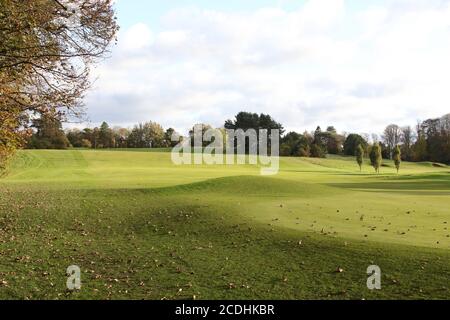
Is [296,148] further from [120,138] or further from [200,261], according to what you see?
[200,261]

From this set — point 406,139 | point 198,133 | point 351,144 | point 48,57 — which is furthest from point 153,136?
point 48,57

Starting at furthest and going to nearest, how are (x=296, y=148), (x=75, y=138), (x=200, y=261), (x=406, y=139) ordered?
(x=406, y=139) → (x=75, y=138) → (x=296, y=148) → (x=200, y=261)

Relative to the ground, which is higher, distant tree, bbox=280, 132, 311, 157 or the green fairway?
distant tree, bbox=280, 132, 311, 157

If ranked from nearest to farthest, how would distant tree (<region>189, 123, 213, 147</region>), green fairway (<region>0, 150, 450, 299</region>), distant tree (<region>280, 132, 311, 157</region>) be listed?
green fairway (<region>0, 150, 450, 299</region>) → distant tree (<region>189, 123, 213, 147</region>) → distant tree (<region>280, 132, 311, 157</region>)

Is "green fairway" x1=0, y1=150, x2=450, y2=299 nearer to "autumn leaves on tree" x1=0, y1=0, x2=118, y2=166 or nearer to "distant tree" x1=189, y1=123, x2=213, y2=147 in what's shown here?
"autumn leaves on tree" x1=0, y1=0, x2=118, y2=166

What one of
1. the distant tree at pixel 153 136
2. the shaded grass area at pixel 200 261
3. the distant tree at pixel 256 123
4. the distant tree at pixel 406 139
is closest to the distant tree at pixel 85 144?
the distant tree at pixel 153 136

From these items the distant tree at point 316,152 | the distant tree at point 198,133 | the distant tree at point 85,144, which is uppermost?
the distant tree at point 198,133

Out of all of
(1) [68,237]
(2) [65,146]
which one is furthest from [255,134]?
(1) [68,237]

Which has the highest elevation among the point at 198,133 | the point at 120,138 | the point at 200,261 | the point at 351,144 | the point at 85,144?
the point at 198,133

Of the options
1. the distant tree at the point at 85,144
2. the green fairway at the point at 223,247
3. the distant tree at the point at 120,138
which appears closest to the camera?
the green fairway at the point at 223,247

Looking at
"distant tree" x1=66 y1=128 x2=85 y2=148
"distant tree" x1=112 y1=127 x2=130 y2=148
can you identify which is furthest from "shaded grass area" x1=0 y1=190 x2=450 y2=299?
"distant tree" x1=112 y1=127 x2=130 y2=148

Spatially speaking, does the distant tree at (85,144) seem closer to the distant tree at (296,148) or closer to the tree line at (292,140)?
the tree line at (292,140)

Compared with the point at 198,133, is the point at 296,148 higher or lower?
lower
